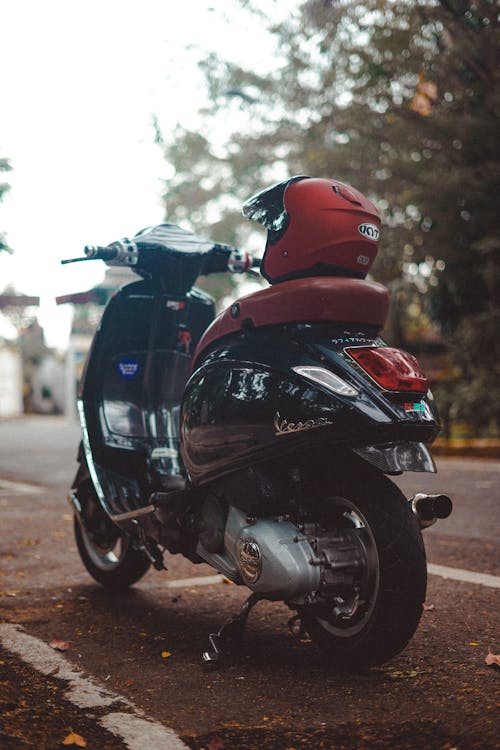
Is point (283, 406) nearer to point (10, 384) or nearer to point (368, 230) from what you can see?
point (368, 230)

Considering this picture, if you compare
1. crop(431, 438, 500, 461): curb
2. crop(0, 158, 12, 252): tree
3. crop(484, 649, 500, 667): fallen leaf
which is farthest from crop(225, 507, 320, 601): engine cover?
crop(431, 438, 500, 461): curb

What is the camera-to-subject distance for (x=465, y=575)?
470 cm

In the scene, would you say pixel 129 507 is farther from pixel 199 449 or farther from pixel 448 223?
pixel 448 223

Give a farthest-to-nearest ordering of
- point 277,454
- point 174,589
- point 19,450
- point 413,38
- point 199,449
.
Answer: point 19,450
point 413,38
point 174,589
point 199,449
point 277,454

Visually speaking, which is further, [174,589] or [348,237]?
[174,589]

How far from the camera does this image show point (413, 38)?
1363 cm

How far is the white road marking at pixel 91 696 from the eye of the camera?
101 inches

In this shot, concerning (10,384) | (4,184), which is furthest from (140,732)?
(10,384)

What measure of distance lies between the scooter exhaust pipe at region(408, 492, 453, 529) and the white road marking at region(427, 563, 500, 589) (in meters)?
1.46

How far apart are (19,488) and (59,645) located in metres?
6.48

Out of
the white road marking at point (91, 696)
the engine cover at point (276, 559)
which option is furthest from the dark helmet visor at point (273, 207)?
the white road marking at point (91, 696)

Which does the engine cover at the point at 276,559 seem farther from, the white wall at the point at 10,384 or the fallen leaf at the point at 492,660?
the white wall at the point at 10,384

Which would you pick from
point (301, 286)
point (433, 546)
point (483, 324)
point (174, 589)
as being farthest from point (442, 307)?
point (301, 286)

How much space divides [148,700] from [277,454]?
90 centimetres
